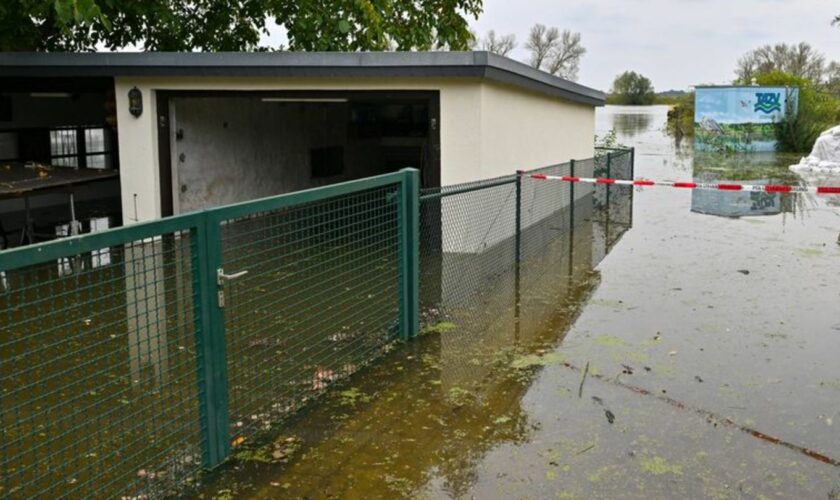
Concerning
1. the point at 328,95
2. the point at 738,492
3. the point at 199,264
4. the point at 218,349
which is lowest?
the point at 738,492

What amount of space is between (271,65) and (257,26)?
895cm

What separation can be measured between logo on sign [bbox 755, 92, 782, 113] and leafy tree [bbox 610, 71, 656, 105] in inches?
2924

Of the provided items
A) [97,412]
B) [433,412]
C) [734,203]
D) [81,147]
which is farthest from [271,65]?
[734,203]

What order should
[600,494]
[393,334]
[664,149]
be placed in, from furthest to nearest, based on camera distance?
1. [664,149]
2. [393,334]
3. [600,494]

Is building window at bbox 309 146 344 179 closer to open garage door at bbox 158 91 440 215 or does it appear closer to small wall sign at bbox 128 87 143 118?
open garage door at bbox 158 91 440 215

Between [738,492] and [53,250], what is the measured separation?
3.43 metres

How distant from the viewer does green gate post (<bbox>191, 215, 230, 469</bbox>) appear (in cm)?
426

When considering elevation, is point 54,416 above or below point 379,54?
below

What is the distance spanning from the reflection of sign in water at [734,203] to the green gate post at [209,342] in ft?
41.8

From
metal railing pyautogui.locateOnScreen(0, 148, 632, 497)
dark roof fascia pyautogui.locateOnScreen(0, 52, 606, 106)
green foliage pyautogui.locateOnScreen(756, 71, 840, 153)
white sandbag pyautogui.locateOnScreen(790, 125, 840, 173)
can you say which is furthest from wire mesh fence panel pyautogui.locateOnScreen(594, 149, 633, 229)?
green foliage pyautogui.locateOnScreen(756, 71, 840, 153)

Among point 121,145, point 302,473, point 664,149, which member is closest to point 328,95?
point 121,145

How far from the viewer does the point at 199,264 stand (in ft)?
14.0

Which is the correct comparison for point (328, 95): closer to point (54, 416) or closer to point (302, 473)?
point (54, 416)

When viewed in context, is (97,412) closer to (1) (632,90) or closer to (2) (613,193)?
(2) (613,193)
